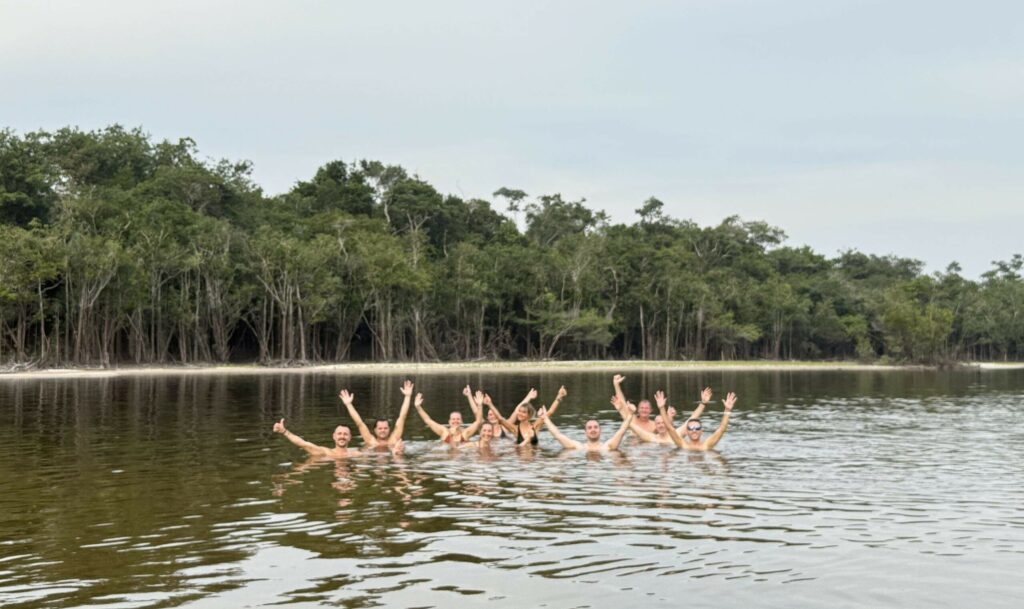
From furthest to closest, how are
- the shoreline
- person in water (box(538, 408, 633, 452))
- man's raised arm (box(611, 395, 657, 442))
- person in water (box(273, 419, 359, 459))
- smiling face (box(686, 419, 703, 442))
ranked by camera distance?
the shoreline → man's raised arm (box(611, 395, 657, 442)) → smiling face (box(686, 419, 703, 442)) → person in water (box(538, 408, 633, 452)) → person in water (box(273, 419, 359, 459))

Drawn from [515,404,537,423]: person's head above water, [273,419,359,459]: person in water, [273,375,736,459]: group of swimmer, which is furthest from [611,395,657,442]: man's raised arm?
[273,419,359,459]: person in water

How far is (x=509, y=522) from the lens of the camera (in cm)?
1241

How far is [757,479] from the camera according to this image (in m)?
16.4

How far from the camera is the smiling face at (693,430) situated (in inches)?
806

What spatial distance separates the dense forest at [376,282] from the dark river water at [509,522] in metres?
45.9

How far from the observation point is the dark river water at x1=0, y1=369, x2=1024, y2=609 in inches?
356

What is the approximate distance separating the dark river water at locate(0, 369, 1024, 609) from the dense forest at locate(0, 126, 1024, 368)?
151 ft

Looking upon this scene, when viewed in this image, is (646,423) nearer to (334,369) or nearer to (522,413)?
(522,413)

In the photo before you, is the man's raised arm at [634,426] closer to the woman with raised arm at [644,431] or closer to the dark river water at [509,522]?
the woman with raised arm at [644,431]

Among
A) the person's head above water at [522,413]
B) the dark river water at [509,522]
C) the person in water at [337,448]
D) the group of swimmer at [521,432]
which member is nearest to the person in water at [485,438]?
the group of swimmer at [521,432]

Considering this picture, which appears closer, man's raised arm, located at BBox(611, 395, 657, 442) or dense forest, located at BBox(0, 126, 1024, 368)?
man's raised arm, located at BBox(611, 395, 657, 442)

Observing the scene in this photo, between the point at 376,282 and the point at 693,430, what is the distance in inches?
2394

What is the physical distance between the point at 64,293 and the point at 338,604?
64.2 metres

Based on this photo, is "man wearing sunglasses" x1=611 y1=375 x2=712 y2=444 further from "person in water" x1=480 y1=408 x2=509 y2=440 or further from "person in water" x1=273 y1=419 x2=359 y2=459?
"person in water" x1=273 y1=419 x2=359 y2=459
